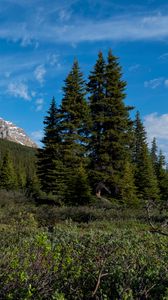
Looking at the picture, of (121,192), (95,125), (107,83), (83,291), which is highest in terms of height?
(107,83)

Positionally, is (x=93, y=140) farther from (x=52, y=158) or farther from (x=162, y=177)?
(x=162, y=177)

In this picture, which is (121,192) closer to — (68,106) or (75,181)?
(75,181)

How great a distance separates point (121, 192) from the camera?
3142 centimetres

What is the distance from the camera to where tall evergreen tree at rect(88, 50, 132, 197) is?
31.8 m

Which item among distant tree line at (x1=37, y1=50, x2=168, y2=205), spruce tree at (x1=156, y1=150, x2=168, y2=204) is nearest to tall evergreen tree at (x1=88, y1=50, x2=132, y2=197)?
distant tree line at (x1=37, y1=50, x2=168, y2=205)

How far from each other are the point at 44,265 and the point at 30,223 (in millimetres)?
8012

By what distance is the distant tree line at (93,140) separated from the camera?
3139 centimetres

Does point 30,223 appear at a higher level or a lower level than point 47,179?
lower

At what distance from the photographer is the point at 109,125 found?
33.0 meters

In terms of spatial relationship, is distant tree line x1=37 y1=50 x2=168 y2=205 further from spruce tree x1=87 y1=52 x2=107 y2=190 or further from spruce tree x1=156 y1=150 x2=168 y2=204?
spruce tree x1=156 y1=150 x2=168 y2=204

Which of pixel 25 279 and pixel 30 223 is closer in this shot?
pixel 25 279

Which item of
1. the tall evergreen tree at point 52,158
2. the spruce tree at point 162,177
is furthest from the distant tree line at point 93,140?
the spruce tree at point 162,177

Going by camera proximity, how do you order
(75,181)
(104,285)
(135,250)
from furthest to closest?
(75,181), (135,250), (104,285)

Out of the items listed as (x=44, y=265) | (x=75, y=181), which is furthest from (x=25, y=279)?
(x=75, y=181)
